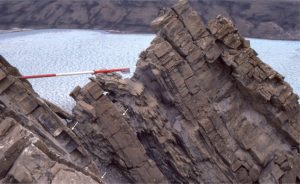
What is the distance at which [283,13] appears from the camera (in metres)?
30.1

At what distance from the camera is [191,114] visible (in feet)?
38.8

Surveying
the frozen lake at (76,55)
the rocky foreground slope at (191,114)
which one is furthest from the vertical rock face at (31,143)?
the frozen lake at (76,55)

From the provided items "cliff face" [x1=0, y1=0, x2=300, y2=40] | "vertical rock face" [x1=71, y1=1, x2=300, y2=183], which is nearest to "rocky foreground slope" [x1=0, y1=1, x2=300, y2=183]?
"vertical rock face" [x1=71, y1=1, x2=300, y2=183]

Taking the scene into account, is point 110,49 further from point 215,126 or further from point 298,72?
point 215,126

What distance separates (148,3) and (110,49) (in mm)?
10422

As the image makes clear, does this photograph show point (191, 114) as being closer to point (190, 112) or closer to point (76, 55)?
point (190, 112)

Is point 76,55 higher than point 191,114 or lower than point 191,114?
higher

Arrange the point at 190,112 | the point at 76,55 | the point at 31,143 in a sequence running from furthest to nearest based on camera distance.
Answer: the point at 76,55 → the point at 190,112 → the point at 31,143

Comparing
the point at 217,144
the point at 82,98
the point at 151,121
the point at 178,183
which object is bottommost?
the point at 178,183

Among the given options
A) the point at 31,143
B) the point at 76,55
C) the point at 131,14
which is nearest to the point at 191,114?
the point at 31,143

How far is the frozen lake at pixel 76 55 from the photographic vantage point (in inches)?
672

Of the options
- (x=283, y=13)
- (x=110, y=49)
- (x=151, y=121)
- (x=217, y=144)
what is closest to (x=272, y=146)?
(x=217, y=144)

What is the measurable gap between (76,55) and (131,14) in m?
11.8

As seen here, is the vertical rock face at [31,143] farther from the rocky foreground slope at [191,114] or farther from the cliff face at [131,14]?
the cliff face at [131,14]
